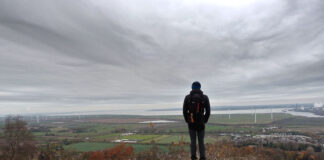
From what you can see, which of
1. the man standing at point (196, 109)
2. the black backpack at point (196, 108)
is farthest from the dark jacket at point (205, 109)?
the black backpack at point (196, 108)

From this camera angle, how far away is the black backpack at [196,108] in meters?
7.26

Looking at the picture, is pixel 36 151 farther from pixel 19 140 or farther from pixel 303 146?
pixel 303 146

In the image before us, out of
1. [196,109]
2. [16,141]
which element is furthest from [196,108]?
[16,141]

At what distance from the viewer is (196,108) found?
23.8 ft

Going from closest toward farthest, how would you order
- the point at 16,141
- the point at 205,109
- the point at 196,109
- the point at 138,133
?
1. the point at 196,109
2. the point at 205,109
3. the point at 16,141
4. the point at 138,133

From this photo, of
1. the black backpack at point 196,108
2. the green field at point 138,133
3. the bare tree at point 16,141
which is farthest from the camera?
the green field at point 138,133

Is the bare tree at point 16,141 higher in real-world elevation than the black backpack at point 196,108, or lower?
lower

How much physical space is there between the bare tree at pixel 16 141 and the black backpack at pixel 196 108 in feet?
56.8

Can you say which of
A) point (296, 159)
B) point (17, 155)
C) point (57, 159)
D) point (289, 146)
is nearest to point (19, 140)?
point (17, 155)

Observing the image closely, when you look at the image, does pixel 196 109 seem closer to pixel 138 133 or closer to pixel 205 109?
pixel 205 109

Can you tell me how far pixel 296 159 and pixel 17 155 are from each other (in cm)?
3313

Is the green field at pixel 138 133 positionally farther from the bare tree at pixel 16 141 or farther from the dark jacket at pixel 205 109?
the dark jacket at pixel 205 109

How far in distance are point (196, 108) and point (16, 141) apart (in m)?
21.3

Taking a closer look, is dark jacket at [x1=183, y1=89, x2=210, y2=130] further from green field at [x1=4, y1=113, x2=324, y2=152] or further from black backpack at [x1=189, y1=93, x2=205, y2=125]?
green field at [x1=4, y1=113, x2=324, y2=152]
